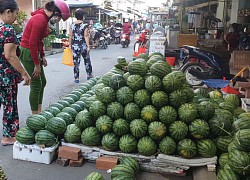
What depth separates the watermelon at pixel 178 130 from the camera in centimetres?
347

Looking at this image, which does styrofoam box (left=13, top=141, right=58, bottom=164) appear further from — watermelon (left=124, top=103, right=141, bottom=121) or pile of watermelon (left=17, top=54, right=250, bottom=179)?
watermelon (left=124, top=103, right=141, bottom=121)

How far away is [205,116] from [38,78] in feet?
8.63

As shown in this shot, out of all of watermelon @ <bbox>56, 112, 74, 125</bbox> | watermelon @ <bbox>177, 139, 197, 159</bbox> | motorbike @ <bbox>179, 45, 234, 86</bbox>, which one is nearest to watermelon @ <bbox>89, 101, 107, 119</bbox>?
watermelon @ <bbox>56, 112, 74, 125</bbox>

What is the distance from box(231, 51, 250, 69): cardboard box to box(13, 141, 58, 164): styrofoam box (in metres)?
4.40

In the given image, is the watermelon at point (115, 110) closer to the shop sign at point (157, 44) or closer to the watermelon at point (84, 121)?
the watermelon at point (84, 121)

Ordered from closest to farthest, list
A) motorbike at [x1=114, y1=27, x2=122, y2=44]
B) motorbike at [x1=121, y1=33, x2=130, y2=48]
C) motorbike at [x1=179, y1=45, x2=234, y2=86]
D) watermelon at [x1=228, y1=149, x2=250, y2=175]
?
1. watermelon at [x1=228, y1=149, x2=250, y2=175]
2. motorbike at [x1=179, y1=45, x2=234, y2=86]
3. motorbike at [x1=121, y1=33, x2=130, y2=48]
4. motorbike at [x1=114, y1=27, x2=122, y2=44]

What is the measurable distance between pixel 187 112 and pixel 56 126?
1680 millimetres

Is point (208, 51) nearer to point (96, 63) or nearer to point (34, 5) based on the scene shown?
point (96, 63)

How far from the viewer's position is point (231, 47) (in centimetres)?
1002

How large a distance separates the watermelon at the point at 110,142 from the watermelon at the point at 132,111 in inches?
11.5

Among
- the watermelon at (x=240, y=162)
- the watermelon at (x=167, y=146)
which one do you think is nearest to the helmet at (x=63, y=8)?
the watermelon at (x=167, y=146)

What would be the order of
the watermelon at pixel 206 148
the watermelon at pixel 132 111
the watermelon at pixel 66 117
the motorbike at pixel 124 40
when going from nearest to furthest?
the watermelon at pixel 206 148
the watermelon at pixel 132 111
the watermelon at pixel 66 117
the motorbike at pixel 124 40

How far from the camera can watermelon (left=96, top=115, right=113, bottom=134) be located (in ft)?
12.2

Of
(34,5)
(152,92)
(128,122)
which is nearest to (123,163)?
(128,122)
